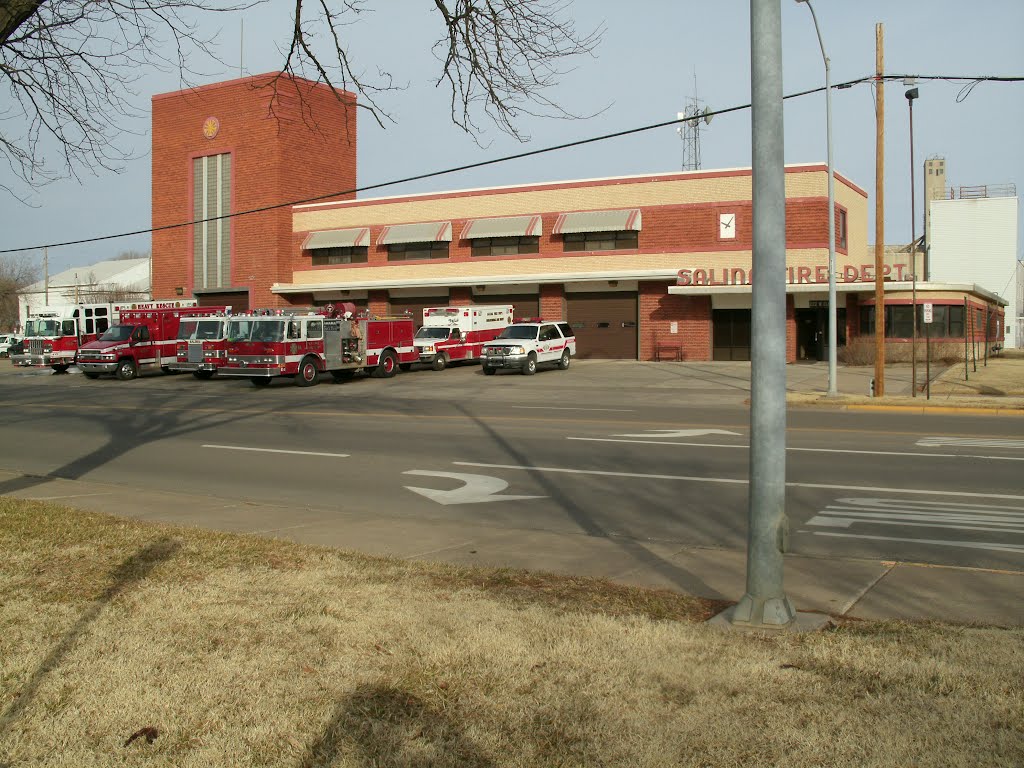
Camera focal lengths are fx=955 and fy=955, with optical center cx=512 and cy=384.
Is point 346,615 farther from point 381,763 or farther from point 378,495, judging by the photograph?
point 378,495

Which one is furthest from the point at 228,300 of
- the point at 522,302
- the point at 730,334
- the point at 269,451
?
the point at 269,451

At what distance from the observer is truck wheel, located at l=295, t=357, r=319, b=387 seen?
3250cm

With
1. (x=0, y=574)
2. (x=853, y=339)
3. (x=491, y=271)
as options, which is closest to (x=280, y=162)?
(x=491, y=271)

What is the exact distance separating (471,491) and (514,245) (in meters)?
34.6

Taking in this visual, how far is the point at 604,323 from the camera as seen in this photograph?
43.8 metres

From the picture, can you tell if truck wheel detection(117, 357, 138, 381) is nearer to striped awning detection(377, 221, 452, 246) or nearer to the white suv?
striped awning detection(377, 221, 452, 246)

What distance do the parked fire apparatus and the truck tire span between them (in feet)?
40.2

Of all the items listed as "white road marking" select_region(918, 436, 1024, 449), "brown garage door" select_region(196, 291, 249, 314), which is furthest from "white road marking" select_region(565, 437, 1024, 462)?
"brown garage door" select_region(196, 291, 249, 314)

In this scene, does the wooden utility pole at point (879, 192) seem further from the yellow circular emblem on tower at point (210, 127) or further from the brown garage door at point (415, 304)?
the yellow circular emblem on tower at point (210, 127)

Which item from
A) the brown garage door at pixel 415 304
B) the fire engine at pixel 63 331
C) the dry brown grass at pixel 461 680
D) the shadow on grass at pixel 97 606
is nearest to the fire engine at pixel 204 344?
the fire engine at pixel 63 331

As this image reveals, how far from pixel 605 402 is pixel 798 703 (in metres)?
21.1

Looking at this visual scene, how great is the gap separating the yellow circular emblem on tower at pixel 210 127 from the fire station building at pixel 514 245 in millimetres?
120

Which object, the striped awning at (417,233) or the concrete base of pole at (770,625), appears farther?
the striped awning at (417,233)

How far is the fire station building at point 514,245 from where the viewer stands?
40.1 m
